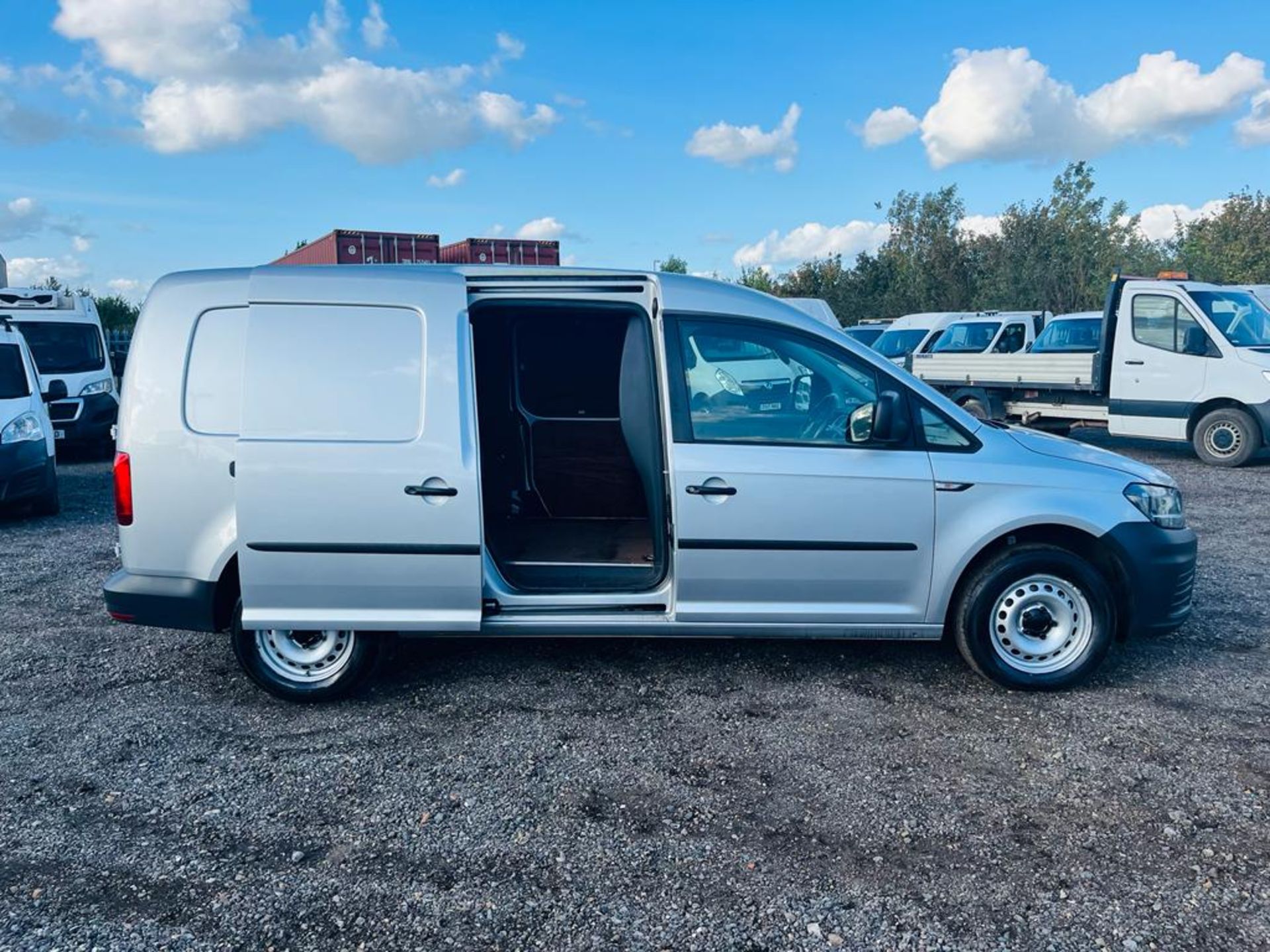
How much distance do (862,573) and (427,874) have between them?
2.35m

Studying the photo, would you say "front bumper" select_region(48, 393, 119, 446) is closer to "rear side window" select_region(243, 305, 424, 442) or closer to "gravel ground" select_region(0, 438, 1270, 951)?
"gravel ground" select_region(0, 438, 1270, 951)

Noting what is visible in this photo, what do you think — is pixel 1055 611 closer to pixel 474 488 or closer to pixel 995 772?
pixel 995 772

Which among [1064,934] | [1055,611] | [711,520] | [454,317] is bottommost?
[1064,934]

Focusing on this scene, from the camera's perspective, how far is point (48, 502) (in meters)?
9.56

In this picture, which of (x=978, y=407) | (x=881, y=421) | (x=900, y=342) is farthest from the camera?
(x=900, y=342)

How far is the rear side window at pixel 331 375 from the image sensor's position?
4.28m

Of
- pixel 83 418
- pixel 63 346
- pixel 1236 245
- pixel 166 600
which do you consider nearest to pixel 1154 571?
pixel 166 600

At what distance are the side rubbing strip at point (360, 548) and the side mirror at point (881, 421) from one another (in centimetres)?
182

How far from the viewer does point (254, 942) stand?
2.91 meters

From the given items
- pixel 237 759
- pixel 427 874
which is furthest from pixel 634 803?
pixel 237 759

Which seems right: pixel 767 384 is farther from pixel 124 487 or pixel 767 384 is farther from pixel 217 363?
pixel 124 487

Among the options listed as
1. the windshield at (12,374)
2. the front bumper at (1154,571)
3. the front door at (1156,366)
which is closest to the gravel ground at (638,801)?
the front bumper at (1154,571)

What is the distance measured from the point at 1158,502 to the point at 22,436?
9363 millimetres

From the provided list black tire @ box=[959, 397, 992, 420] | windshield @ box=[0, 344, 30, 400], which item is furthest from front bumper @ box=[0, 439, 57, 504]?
black tire @ box=[959, 397, 992, 420]
